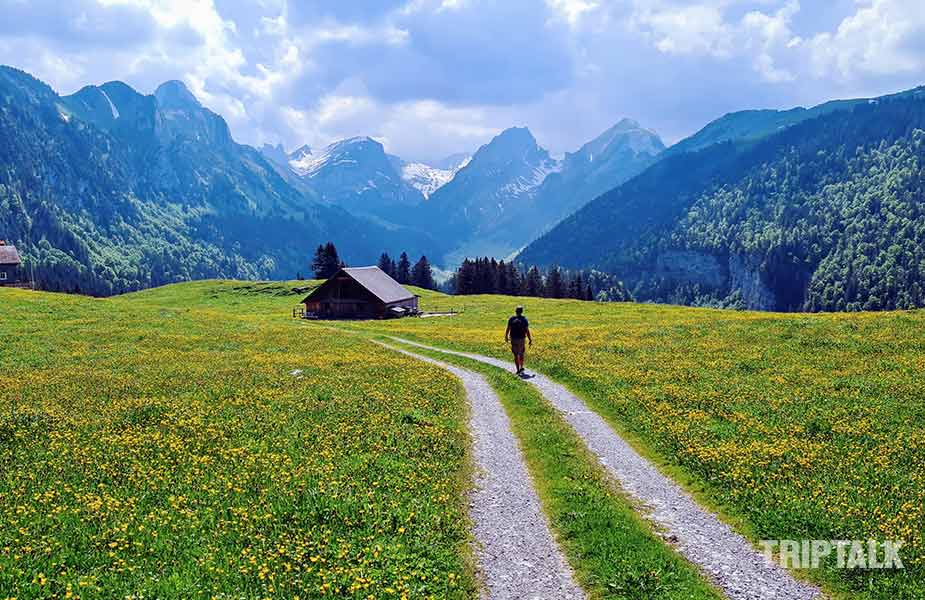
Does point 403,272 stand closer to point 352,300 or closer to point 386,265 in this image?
point 386,265

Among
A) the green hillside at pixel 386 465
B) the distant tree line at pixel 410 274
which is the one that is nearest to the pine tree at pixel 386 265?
the distant tree line at pixel 410 274

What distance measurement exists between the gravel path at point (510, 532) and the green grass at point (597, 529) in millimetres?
349

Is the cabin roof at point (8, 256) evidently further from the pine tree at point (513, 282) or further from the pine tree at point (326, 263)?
the pine tree at point (513, 282)

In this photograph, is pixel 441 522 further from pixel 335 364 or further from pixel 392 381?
pixel 335 364

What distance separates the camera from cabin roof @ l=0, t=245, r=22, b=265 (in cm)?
12852

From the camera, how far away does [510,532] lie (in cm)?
1327

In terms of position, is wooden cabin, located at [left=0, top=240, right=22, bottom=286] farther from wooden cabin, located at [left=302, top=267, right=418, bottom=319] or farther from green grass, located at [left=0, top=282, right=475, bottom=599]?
green grass, located at [left=0, top=282, right=475, bottom=599]

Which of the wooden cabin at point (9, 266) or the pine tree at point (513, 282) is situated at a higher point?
the wooden cabin at point (9, 266)

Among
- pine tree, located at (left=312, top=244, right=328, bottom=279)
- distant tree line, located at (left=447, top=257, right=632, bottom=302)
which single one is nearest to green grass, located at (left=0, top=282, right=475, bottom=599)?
pine tree, located at (left=312, top=244, right=328, bottom=279)

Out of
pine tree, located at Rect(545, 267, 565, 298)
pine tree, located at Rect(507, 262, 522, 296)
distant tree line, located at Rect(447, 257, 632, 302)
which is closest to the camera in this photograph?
pine tree, located at Rect(545, 267, 565, 298)

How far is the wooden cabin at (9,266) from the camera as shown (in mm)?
127756

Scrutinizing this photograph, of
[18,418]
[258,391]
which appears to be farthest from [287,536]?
[258,391]

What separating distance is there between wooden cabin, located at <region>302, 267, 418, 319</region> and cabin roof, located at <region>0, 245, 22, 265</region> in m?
81.6

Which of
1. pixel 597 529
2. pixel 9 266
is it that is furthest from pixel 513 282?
pixel 597 529
